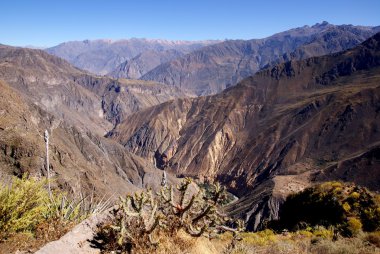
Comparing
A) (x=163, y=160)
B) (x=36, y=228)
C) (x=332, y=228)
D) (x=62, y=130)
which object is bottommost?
(x=163, y=160)

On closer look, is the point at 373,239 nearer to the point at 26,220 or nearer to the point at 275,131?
the point at 26,220

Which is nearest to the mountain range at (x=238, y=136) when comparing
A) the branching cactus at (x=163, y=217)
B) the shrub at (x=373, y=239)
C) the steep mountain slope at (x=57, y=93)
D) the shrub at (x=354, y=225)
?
the steep mountain slope at (x=57, y=93)

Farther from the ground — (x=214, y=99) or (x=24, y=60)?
(x=24, y=60)

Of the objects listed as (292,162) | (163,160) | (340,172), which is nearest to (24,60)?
(163,160)

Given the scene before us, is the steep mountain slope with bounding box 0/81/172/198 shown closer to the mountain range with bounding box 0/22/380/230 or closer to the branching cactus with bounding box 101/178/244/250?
the mountain range with bounding box 0/22/380/230

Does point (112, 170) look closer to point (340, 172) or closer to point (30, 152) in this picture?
point (30, 152)

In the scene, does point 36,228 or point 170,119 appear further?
point 170,119

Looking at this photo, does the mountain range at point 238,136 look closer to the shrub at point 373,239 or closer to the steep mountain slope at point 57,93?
the steep mountain slope at point 57,93
